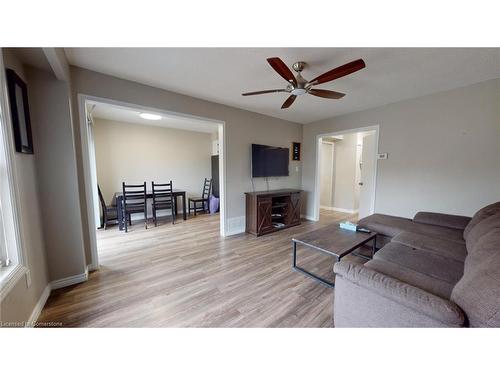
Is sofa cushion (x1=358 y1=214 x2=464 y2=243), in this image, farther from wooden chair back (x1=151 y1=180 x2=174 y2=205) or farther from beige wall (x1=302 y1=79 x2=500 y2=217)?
wooden chair back (x1=151 y1=180 x2=174 y2=205)

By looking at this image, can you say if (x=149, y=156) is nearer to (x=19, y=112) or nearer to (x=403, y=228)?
(x=19, y=112)

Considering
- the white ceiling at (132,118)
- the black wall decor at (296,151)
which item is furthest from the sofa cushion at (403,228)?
the white ceiling at (132,118)

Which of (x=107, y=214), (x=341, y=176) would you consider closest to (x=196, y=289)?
(x=107, y=214)

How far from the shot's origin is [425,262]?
1481mm

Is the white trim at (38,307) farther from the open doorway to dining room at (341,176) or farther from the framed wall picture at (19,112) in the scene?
the open doorway to dining room at (341,176)

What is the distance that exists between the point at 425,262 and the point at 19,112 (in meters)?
3.45

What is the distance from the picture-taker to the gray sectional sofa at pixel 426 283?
810 mm

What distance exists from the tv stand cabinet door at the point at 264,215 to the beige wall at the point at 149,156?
2.84 m

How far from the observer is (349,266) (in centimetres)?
121

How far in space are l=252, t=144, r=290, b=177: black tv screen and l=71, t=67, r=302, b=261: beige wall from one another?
0.14m

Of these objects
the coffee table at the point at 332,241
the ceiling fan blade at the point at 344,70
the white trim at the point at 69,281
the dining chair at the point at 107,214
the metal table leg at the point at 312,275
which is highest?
the ceiling fan blade at the point at 344,70

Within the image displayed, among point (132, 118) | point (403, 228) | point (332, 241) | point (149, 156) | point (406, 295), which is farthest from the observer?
point (149, 156)

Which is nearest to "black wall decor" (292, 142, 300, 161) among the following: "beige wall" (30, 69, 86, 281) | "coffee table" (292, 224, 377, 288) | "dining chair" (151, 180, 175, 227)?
"coffee table" (292, 224, 377, 288)
